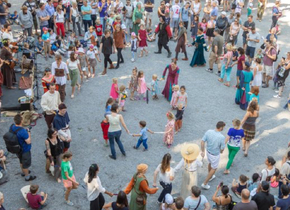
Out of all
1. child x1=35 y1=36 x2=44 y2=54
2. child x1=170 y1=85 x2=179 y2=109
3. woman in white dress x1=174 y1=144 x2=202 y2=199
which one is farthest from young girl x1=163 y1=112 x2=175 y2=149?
child x1=35 y1=36 x2=44 y2=54

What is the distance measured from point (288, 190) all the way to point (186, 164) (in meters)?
2.00

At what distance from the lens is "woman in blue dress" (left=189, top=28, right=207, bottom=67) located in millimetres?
14288

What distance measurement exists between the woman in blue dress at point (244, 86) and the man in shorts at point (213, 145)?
4.09 metres

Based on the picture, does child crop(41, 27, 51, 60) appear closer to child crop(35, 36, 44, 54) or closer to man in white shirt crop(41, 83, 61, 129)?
child crop(35, 36, 44, 54)

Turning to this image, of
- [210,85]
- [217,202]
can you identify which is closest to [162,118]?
[210,85]

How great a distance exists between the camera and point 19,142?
7801mm

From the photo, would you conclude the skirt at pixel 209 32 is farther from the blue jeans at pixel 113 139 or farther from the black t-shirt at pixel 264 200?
the black t-shirt at pixel 264 200

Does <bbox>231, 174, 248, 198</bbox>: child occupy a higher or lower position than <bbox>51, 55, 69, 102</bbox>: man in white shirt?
lower

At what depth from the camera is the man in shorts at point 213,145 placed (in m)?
7.76

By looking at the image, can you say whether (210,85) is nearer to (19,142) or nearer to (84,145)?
(84,145)

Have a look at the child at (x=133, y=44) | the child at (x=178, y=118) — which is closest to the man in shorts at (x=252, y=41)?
the child at (x=133, y=44)

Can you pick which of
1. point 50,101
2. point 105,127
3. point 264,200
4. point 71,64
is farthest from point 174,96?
point 264,200

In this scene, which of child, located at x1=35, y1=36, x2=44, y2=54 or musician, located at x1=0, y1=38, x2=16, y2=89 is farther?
child, located at x1=35, y1=36, x2=44, y2=54

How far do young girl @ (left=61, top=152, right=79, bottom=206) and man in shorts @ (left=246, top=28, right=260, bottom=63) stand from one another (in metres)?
10.1
